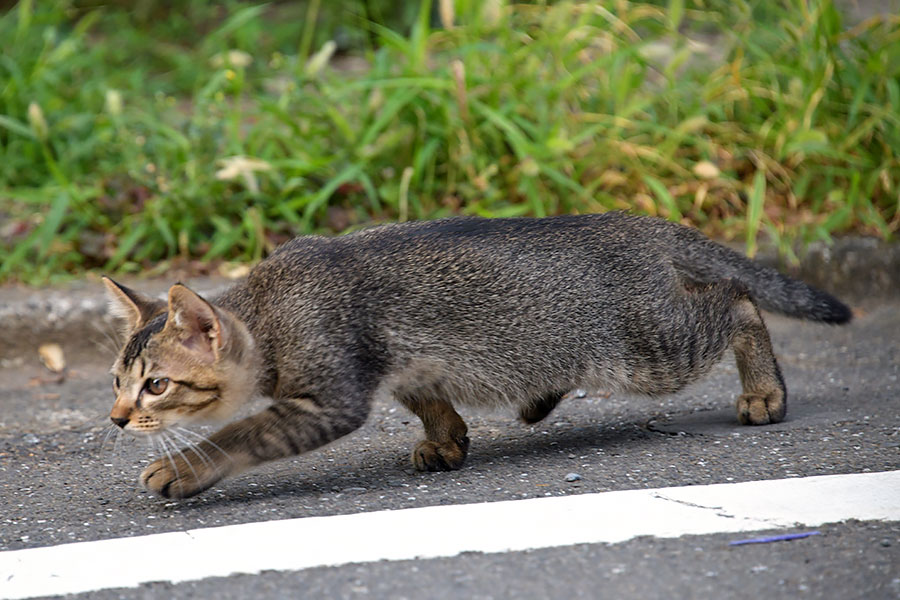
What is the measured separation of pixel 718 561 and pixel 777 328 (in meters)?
3.27

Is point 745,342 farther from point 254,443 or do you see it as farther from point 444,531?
point 254,443

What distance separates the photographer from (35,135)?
6.53m

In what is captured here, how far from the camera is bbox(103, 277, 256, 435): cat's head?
3.53 meters

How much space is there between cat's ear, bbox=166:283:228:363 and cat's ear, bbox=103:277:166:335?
275mm

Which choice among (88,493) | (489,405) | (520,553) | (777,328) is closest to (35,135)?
(88,493)

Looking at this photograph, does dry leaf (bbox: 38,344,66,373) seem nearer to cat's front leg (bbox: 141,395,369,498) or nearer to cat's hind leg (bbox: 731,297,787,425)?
cat's front leg (bbox: 141,395,369,498)

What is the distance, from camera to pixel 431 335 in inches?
152

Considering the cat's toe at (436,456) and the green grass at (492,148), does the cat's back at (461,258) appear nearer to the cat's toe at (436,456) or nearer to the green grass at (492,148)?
the cat's toe at (436,456)

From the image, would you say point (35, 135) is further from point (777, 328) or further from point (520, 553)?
point (520, 553)

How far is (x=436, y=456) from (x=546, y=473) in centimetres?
40

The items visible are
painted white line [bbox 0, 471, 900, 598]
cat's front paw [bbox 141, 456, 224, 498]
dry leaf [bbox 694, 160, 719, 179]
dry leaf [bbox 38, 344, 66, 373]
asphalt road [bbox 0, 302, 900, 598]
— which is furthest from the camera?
dry leaf [bbox 694, 160, 719, 179]

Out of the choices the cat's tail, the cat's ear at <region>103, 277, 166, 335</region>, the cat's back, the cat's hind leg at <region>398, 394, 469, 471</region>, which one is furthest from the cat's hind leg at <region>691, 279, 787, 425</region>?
the cat's ear at <region>103, 277, 166, 335</region>

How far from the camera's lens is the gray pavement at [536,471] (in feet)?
8.90

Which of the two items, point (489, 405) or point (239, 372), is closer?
point (239, 372)
